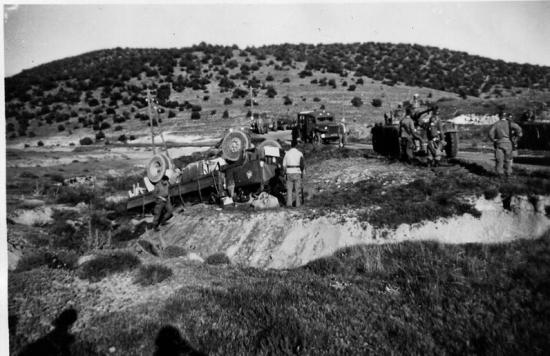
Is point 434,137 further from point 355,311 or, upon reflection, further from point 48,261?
point 48,261

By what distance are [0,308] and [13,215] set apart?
1304 cm

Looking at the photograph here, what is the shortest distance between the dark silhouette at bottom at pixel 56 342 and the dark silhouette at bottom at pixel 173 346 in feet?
3.85

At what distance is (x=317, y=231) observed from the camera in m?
10.4

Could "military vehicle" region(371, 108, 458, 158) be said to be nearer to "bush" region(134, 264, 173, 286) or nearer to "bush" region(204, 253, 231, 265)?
"bush" region(204, 253, 231, 265)

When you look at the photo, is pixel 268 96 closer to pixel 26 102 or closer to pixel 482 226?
pixel 26 102

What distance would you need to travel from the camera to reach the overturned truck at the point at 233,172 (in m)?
13.2

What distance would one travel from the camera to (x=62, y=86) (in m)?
44.2

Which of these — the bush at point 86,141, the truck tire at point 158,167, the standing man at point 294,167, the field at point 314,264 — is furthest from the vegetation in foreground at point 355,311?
the bush at point 86,141

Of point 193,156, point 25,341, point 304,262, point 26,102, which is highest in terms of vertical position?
point 26,102

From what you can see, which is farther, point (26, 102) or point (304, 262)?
point (26, 102)

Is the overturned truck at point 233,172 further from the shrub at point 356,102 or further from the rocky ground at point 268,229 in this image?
the shrub at point 356,102

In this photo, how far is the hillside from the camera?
36938 mm

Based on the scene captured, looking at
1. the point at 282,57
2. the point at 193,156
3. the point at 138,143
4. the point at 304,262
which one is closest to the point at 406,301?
the point at 304,262

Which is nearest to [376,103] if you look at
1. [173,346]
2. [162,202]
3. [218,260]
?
[162,202]
